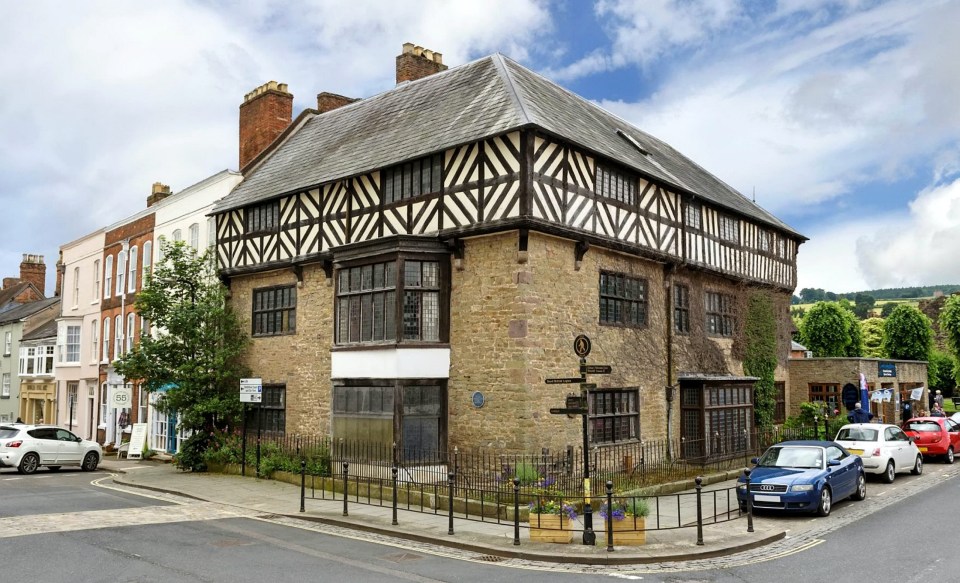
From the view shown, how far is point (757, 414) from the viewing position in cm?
2648

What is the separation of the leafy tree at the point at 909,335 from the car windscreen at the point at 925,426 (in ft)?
124

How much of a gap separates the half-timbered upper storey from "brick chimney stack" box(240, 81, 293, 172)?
71 cm

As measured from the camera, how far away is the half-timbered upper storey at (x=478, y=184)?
17.2m

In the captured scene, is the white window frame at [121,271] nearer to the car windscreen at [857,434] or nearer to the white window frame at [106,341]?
the white window frame at [106,341]

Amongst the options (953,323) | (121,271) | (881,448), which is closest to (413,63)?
(121,271)

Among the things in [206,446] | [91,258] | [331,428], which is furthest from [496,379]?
[91,258]

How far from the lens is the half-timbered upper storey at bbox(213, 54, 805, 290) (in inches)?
678

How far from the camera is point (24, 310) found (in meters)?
46.9

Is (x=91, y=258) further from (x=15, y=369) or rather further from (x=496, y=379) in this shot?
Result: (x=496, y=379)

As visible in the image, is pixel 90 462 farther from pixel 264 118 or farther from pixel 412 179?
pixel 412 179

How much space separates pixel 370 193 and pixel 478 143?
419 cm

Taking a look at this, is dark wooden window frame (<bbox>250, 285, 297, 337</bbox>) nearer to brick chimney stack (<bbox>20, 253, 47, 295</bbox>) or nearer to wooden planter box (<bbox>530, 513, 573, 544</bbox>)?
wooden planter box (<bbox>530, 513, 573, 544</bbox>)

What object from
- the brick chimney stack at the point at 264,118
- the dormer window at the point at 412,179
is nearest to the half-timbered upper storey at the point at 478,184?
the dormer window at the point at 412,179

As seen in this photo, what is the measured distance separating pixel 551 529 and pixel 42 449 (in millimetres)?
20330
